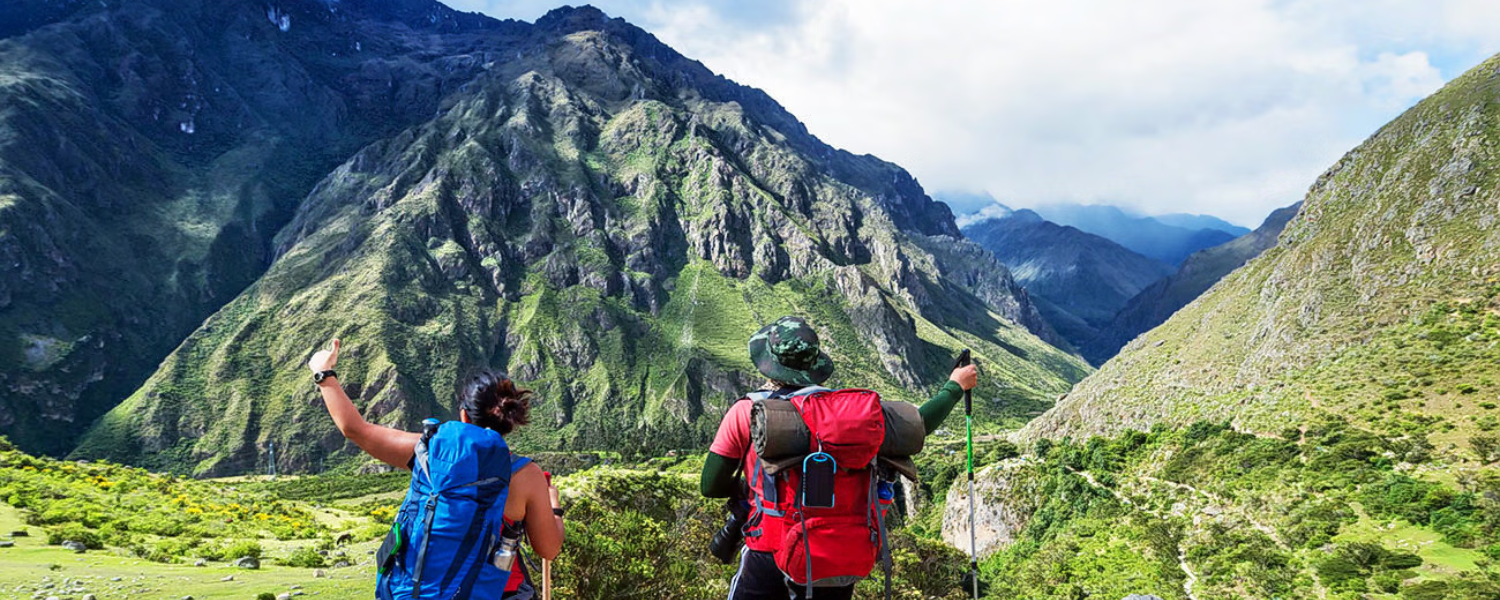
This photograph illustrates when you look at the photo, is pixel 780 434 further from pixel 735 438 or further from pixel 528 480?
pixel 528 480

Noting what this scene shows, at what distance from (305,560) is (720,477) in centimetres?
1369

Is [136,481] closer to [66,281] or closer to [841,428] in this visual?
[841,428]

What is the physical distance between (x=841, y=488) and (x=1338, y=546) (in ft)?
121

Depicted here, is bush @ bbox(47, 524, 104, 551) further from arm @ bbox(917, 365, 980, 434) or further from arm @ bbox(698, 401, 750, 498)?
arm @ bbox(917, 365, 980, 434)

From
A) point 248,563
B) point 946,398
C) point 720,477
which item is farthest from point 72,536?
point 946,398

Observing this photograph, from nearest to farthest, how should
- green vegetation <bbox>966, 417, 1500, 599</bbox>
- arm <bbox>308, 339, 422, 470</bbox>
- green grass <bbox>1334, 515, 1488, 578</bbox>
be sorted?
arm <bbox>308, 339, 422, 470</bbox> → green grass <bbox>1334, 515, 1488, 578</bbox> → green vegetation <bbox>966, 417, 1500, 599</bbox>

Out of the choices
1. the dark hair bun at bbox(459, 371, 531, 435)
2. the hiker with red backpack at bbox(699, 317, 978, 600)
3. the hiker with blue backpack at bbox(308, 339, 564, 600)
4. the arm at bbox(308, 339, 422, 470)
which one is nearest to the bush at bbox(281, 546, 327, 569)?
the arm at bbox(308, 339, 422, 470)

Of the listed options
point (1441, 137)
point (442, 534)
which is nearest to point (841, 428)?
point (442, 534)

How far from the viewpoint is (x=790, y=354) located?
548 cm

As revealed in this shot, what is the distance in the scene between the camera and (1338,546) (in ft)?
97.1

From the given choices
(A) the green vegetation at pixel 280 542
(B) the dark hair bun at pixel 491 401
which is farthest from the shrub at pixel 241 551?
(B) the dark hair bun at pixel 491 401

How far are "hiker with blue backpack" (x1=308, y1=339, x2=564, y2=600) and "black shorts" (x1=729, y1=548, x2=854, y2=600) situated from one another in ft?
5.58

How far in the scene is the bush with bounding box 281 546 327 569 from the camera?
14.3 meters

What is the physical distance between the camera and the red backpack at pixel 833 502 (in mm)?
5004
